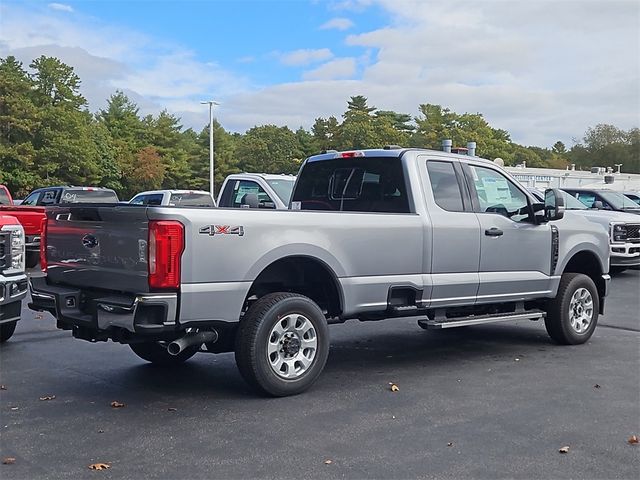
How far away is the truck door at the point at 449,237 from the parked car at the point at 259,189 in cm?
654

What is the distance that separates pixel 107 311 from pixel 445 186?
3.54 m

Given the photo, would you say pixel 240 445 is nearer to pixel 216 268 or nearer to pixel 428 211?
pixel 216 268

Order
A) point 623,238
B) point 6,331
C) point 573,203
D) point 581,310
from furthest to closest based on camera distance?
point 573,203, point 623,238, point 581,310, point 6,331

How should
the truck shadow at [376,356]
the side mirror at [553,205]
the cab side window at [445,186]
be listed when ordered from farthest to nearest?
1. the side mirror at [553,205]
2. the cab side window at [445,186]
3. the truck shadow at [376,356]

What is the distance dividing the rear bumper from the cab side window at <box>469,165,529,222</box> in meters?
3.61

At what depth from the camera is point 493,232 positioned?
7441 mm

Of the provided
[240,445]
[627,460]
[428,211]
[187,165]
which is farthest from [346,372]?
[187,165]

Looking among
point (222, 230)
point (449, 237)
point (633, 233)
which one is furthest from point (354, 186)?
point (633, 233)

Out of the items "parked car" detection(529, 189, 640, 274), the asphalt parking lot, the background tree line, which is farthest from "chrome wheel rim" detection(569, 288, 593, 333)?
the background tree line

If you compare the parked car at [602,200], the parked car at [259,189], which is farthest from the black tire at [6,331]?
the parked car at [602,200]

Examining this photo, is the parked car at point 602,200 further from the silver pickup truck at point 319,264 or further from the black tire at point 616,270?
the silver pickup truck at point 319,264

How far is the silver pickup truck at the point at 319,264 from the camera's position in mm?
5441

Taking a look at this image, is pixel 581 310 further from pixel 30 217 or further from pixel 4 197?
pixel 4 197

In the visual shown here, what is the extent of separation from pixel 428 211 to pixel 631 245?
9654mm
